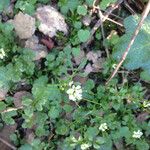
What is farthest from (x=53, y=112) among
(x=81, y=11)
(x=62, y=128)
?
(x=81, y=11)

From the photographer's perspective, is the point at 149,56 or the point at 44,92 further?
the point at 149,56

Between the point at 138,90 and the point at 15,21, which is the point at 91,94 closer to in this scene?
the point at 138,90

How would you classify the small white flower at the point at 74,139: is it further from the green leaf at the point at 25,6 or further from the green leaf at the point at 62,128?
the green leaf at the point at 25,6

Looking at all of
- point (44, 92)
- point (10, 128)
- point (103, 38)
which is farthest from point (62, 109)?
point (103, 38)

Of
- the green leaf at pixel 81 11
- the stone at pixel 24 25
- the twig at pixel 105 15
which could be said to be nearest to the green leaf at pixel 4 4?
the stone at pixel 24 25

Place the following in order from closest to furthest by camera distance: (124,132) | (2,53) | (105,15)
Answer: (2,53)
(124,132)
(105,15)

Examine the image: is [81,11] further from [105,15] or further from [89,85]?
[89,85]

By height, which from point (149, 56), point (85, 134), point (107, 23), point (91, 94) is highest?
point (107, 23)

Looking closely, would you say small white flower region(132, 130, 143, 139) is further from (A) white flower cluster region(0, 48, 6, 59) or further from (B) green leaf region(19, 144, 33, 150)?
(A) white flower cluster region(0, 48, 6, 59)
